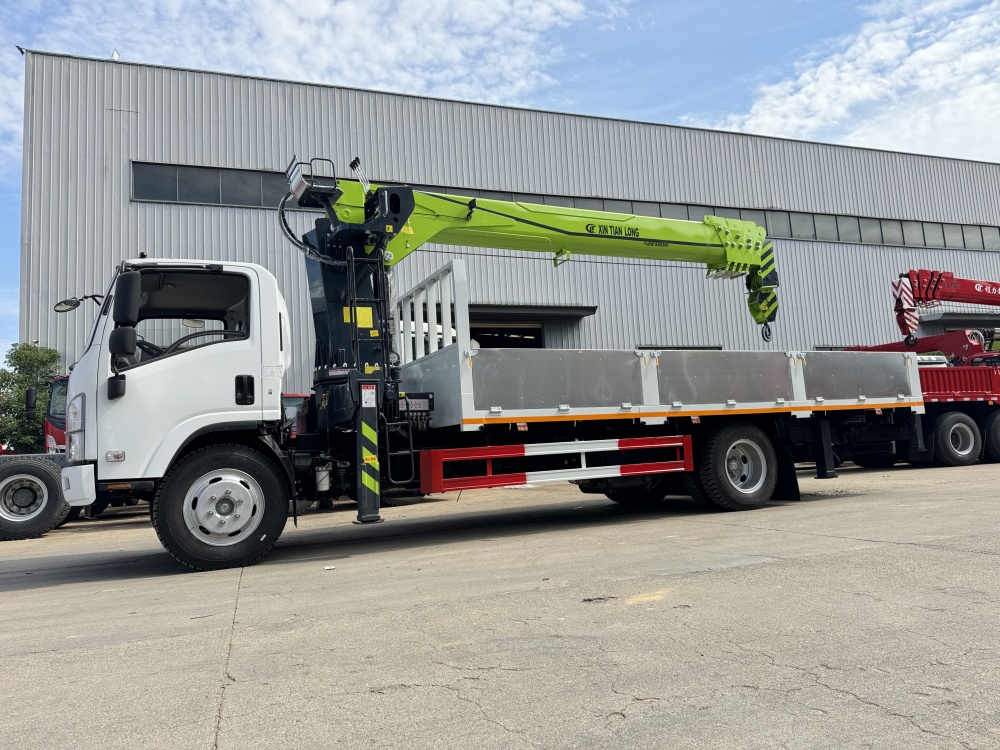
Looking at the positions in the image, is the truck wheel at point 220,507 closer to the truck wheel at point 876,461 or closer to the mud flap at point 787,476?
the mud flap at point 787,476

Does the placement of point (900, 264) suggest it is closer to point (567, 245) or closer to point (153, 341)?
point (567, 245)

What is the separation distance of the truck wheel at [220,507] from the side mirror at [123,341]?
1.08 meters

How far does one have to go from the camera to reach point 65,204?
17.9m

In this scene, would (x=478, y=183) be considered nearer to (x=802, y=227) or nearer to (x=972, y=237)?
(x=802, y=227)

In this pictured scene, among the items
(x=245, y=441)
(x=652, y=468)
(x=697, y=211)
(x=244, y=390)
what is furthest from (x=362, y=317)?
(x=697, y=211)

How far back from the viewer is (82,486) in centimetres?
642

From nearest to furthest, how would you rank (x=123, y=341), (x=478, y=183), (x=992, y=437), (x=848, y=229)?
(x=123, y=341)
(x=992, y=437)
(x=478, y=183)
(x=848, y=229)

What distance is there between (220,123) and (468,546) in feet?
52.0

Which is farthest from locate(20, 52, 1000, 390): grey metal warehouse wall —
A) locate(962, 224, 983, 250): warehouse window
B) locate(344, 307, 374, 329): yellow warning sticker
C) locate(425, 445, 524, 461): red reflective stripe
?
locate(425, 445, 524, 461): red reflective stripe

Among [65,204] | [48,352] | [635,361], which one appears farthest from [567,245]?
[65,204]

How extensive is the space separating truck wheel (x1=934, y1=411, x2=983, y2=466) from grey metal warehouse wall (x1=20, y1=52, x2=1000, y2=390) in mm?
9006

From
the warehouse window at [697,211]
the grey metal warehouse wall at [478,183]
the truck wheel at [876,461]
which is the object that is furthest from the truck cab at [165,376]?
the warehouse window at [697,211]

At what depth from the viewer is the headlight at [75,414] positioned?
21.8ft

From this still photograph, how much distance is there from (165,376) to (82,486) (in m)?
1.17
